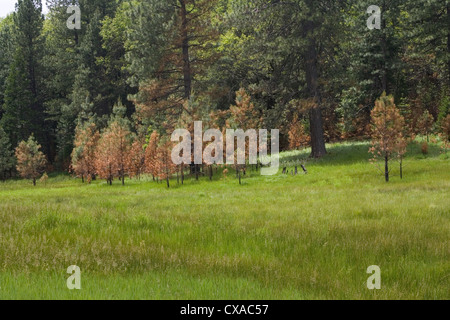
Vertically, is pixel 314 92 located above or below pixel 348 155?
above

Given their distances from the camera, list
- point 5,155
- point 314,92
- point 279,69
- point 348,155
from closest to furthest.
Answer: point 348,155 < point 314,92 < point 279,69 < point 5,155

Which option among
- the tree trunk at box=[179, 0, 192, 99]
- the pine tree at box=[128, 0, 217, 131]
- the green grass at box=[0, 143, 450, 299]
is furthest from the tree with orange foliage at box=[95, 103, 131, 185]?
the green grass at box=[0, 143, 450, 299]

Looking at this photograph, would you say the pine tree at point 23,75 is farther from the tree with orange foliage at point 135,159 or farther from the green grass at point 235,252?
the green grass at point 235,252

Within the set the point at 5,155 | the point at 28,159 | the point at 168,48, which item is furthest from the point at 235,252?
the point at 5,155

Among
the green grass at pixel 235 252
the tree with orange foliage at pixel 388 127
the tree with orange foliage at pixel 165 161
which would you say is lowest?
the green grass at pixel 235 252

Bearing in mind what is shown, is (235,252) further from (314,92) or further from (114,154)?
(114,154)

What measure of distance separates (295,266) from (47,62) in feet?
187

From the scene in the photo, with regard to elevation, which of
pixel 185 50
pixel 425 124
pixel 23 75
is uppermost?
pixel 23 75

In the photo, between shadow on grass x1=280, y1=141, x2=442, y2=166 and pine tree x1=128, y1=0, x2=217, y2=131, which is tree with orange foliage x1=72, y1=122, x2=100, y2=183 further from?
shadow on grass x1=280, y1=141, x2=442, y2=166

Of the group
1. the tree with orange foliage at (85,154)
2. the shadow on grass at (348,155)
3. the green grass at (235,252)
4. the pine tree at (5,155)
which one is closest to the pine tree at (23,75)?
the pine tree at (5,155)

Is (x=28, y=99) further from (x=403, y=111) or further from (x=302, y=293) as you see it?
(x=302, y=293)

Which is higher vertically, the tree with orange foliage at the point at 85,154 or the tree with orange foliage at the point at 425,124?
the tree with orange foliage at the point at 425,124

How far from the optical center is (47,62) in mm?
53156

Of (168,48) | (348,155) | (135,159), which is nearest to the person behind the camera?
(348,155)
